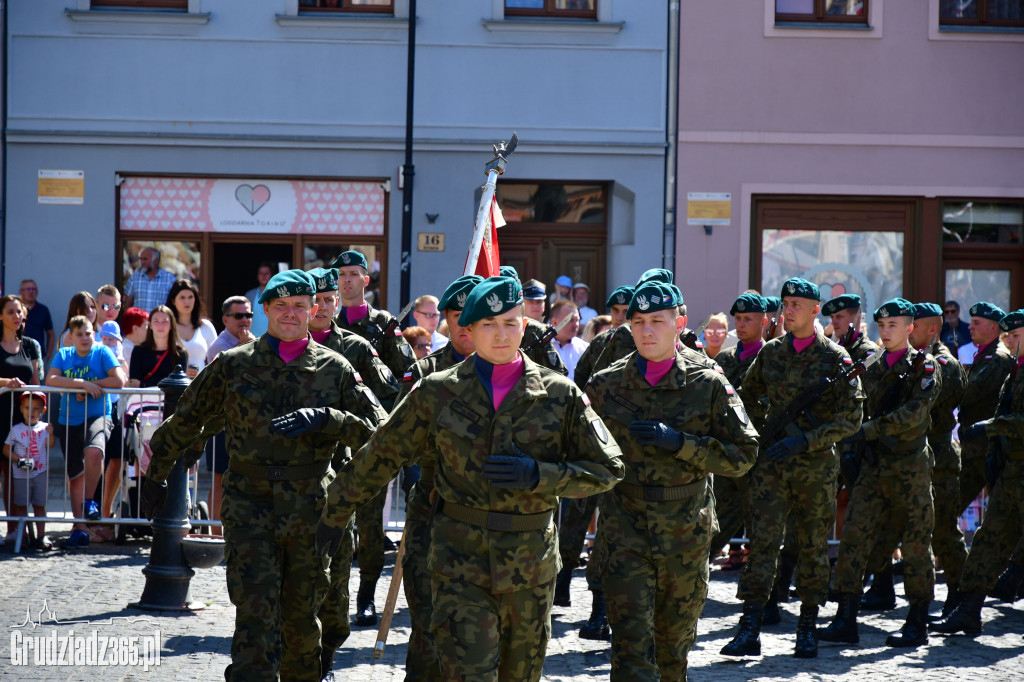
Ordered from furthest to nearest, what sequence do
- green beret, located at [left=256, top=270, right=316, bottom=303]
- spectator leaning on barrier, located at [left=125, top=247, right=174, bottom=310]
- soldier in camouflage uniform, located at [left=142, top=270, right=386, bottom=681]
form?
1. spectator leaning on barrier, located at [left=125, top=247, right=174, bottom=310]
2. green beret, located at [left=256, top=270, right=316, bottom=303]
3. soldier in camouflage uniform, located at [left=142, top=270, right=386, bottom=681]

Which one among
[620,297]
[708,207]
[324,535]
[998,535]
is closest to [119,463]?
[620,297]

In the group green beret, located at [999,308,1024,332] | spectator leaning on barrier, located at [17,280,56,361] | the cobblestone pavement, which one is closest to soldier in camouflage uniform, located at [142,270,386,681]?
the cobblestone pavement

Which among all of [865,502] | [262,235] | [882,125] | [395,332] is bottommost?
[865,502]

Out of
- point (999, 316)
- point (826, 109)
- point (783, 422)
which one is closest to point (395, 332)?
point (783, 422)

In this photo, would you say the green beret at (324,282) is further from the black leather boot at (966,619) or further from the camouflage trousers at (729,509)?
the black leather boot at (966,619)

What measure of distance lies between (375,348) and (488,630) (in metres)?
3.76

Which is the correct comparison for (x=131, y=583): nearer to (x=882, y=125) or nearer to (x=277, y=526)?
(x=277, y=526)

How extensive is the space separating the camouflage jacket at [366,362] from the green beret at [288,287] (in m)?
0.78

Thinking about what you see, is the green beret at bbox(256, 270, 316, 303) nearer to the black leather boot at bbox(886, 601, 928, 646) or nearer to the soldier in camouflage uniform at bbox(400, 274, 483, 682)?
the soldier in camouflage uniform at bbox(400, 274, 483, 682)

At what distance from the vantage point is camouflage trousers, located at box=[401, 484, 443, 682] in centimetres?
636

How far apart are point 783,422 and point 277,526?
3.51 metres

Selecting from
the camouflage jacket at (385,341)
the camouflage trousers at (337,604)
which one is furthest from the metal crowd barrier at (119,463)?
the camouflage trousers at (337,604)

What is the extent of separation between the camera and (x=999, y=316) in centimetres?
964

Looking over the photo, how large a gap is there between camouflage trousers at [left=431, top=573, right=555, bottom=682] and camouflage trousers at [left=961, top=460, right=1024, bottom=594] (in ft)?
15.5
